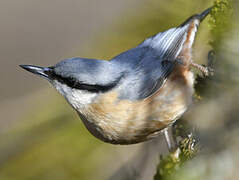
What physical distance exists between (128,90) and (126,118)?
18cm

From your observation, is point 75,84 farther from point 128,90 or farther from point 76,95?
point 128,90

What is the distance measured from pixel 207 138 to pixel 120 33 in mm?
1766

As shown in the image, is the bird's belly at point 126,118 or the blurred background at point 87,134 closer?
the blurred background at point 87,134

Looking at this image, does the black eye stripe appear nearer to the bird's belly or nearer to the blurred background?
the bird's belly

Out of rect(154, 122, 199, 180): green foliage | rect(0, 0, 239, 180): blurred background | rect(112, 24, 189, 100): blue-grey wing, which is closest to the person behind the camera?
rect(154, 122, 199, 180): green foliage

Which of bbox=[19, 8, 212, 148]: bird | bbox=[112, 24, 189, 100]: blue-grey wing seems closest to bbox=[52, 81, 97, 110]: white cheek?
bbox=[19, 8, 212, 148]: bird

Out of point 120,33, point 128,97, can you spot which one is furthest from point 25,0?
point 128,97

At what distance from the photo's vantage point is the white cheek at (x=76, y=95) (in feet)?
7.36

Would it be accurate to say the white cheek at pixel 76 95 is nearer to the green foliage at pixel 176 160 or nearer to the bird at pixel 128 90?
the bird at pixel 128 90

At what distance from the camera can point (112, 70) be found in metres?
2.29

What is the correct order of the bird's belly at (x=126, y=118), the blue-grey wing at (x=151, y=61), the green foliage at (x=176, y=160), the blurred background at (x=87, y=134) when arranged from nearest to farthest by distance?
the green foliage at (x=176, y=160)
the blurred background at (x=87, y=134)
the bird's belly at (x=126, y=118)
the blue-grey wing at (x=151, y=61)

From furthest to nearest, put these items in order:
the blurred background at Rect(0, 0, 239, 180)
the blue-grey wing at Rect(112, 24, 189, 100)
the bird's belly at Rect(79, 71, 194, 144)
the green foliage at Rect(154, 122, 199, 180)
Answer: the blue-grey wing at Rect(112, 24, 189, 100) < the bird's belly at Rect(79, 71, 194, 144) < the blurred background at Rect(0, 0, 239, 180) < the green foliage at Rect(154, 122, 199, 180)

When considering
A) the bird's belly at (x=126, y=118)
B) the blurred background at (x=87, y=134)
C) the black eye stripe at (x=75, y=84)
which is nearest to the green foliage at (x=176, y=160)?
the blurred background at (x=87, y=134)

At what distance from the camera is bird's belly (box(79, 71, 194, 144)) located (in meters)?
2.32
